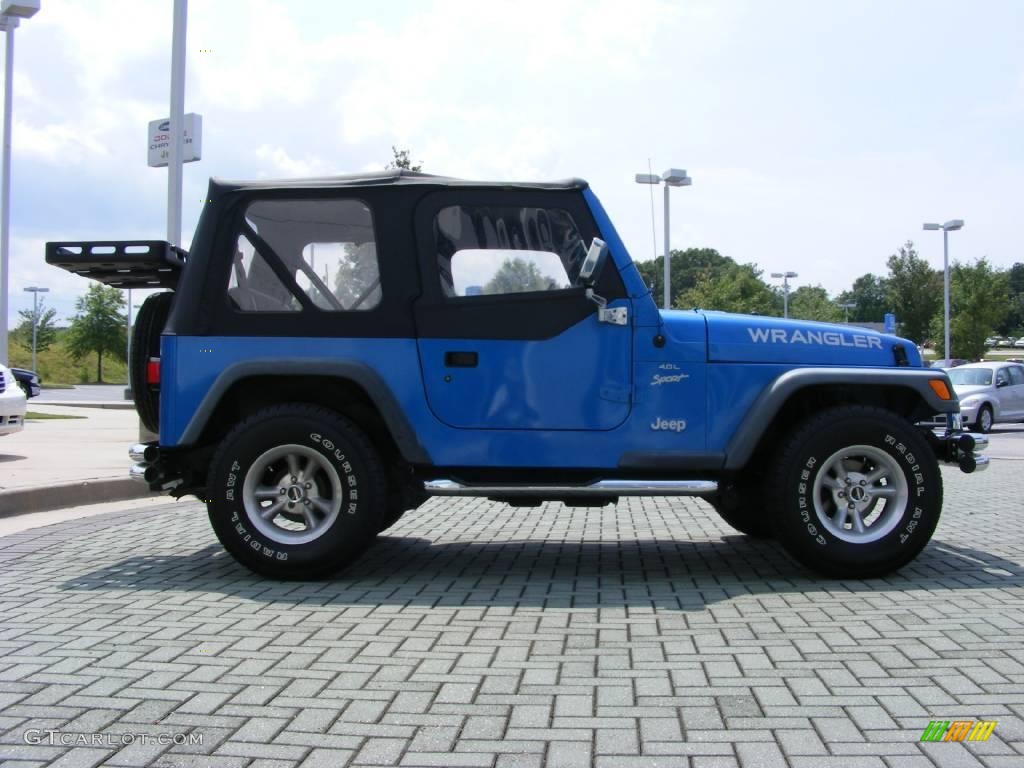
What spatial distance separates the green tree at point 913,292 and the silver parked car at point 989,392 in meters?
28.1

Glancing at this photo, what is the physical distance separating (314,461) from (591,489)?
1533mm

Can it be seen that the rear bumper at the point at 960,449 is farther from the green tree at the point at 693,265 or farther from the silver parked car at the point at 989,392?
the green tree at the point at 693,265

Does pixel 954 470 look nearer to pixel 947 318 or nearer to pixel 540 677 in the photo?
pixel 540 677

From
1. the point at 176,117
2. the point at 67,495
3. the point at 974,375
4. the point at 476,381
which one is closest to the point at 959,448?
the point at 476,381

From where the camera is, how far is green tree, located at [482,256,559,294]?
5.66 meters

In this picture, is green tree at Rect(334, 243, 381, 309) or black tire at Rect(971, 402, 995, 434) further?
black tire at Rect(971, 402, 995, 434)

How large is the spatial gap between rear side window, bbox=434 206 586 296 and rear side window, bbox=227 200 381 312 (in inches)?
16.7

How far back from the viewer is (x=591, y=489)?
548 cm

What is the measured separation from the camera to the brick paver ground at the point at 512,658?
3.14 m

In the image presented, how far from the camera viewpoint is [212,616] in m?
4.80

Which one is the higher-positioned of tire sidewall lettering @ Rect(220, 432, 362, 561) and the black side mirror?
the black side mirror

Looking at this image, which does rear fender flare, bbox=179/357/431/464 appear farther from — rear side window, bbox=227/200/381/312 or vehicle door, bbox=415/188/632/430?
rear side window, bbox=227/200/381/312

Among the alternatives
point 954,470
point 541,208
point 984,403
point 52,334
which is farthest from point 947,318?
point 52,334

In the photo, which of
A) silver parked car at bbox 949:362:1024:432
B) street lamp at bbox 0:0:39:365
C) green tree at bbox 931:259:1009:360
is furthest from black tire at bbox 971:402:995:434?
green tree at bbox 931:259:1009:360
